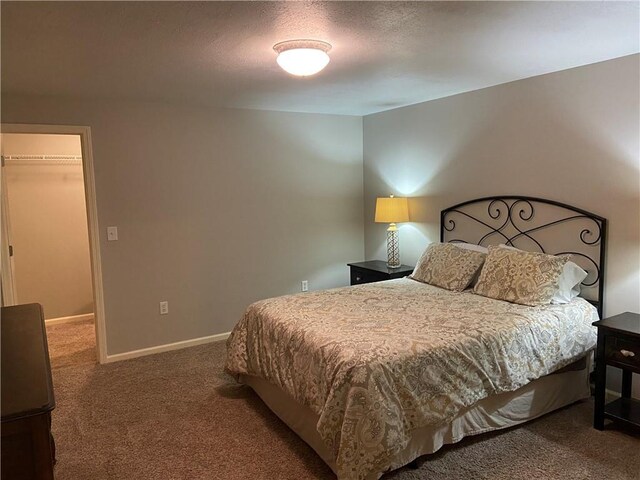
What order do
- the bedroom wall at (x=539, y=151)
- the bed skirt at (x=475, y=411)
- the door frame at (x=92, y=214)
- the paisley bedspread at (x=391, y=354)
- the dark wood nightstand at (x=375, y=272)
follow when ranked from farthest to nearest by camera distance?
the dark wood nightstand at (x=375, y=272)
the door frame at (x=92, y=214)
the bedroom wall at (x=539, y=151)
the bed skirt at (x=475, y=411)
the paisley bedspread at (x=391, y=354)

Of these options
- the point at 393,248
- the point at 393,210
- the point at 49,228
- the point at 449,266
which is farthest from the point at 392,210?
the point at 49,228

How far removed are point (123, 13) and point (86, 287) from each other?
14.1ft

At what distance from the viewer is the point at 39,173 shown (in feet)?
16.9

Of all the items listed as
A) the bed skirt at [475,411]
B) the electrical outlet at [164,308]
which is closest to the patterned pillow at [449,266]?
the bed skirt at [475,411]

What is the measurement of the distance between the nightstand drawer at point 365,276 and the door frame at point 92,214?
248 centimetres

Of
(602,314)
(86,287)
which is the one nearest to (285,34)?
(602,314)

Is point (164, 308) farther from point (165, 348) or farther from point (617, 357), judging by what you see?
point (617, 357)

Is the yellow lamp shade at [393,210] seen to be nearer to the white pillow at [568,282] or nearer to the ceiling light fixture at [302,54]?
the white pillow at [568,282]

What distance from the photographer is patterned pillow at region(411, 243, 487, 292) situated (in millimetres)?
3584

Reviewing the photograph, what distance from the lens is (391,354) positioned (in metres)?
2.32

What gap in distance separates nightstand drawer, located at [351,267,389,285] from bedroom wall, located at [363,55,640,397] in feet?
1.56

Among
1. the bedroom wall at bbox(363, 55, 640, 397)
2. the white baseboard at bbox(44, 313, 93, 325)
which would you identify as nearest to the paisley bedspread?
the bedroom wall at bbox(363, 55, 640, 397)

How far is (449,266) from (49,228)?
443 centimetres

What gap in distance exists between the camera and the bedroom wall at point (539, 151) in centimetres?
302
